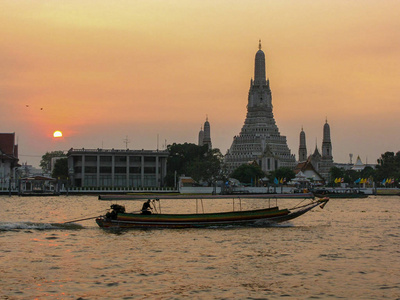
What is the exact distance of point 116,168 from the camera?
13638cm

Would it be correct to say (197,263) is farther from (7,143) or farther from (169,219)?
(7,143)

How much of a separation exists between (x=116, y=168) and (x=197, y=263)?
360ft

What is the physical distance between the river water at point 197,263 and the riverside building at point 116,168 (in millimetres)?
92777

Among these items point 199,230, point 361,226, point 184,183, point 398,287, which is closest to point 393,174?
point 184,183

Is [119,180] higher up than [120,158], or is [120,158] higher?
[120,158]

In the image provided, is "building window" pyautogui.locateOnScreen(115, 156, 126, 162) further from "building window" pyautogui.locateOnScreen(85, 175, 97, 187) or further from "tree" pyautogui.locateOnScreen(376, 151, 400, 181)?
"tree" pyautogui.locateOnScreen(376, 151, 400, 181)

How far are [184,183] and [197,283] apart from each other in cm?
10285

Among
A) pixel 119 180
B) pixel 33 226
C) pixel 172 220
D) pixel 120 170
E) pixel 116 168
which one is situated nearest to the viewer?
pixel 172 220

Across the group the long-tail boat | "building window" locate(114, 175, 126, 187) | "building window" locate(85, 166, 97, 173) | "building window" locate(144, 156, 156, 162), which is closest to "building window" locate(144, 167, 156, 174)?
"building window" locate(144, 156, 156, 162)

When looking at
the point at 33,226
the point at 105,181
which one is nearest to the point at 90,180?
the point at 105,181

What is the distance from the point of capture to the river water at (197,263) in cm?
2248

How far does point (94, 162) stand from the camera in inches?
5340

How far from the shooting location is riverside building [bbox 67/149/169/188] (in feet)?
442

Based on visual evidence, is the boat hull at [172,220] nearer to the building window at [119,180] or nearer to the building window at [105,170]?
the building window at [119,180]
